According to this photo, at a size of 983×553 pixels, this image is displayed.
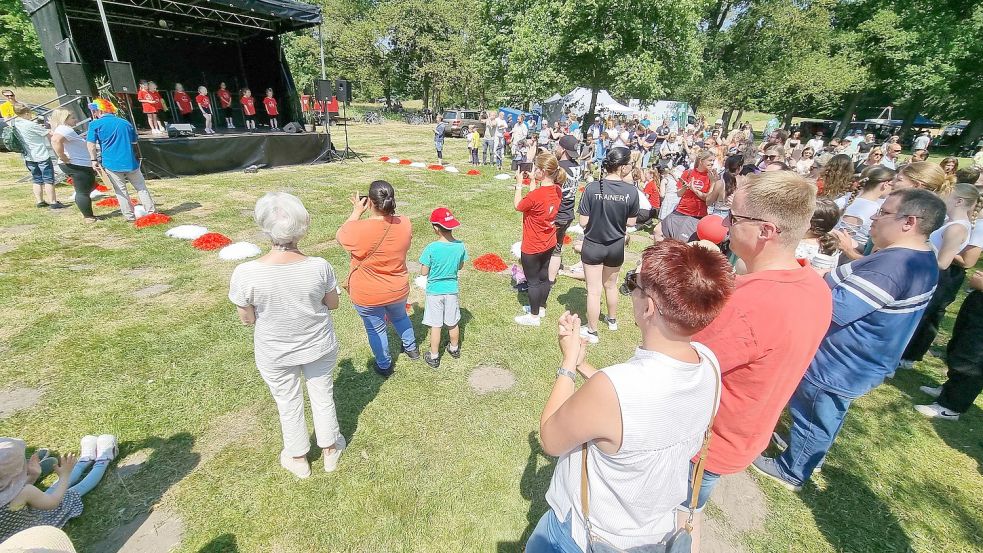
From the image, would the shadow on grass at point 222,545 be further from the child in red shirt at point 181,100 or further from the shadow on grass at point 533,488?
the child in red shirt at point 181,100

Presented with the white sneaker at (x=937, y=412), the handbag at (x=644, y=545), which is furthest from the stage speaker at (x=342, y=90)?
the white sneaker at (x=937, y=412)

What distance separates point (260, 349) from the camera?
7.81 ft

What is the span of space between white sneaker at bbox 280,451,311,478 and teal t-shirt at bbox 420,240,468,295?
5.51 feet

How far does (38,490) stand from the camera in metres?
2.07

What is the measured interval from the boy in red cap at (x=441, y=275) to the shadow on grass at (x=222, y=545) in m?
1.99

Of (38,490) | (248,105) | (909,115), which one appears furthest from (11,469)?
(909,115)

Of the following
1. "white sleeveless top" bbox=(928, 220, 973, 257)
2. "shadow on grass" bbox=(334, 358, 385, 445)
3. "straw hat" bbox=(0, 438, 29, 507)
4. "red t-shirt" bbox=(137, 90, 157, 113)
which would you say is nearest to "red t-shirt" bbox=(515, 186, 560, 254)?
"shadow on grass" bbox=(334, 358, 385, 445)

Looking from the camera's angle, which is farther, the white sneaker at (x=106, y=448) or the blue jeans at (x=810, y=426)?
the white sneaker at (x=106, y=448)

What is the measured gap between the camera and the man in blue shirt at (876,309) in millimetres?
2291

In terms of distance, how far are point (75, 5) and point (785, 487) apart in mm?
19055

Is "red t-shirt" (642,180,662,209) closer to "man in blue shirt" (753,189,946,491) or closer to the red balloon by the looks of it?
the red balloon

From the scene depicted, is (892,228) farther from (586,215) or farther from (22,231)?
(22,231)

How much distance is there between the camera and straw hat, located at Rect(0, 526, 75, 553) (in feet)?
3.65

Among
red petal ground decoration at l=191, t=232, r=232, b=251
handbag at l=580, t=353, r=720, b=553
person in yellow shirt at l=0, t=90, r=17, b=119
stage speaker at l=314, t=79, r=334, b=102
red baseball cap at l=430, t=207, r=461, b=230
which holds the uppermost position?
stage speaker at l=314, t=79, r=334, b=102
